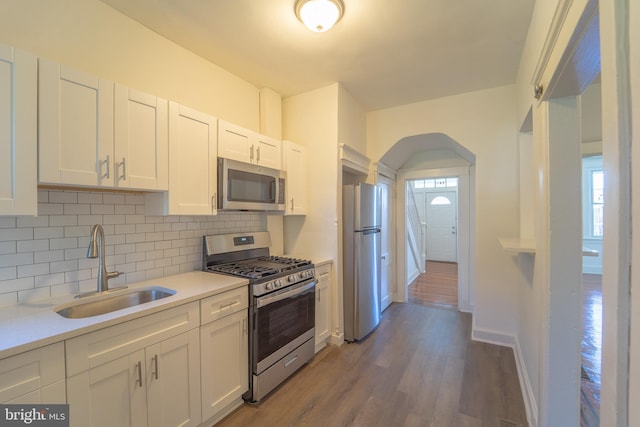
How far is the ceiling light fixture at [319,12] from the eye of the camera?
66.6 inches

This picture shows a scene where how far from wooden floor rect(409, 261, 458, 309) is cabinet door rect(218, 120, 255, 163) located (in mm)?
3407

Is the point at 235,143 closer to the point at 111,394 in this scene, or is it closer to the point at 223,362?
the point at 223,362

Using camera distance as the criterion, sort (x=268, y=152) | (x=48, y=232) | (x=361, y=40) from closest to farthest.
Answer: (x=48, y=232)
(x=361, y=40)
(x=268, y=152)

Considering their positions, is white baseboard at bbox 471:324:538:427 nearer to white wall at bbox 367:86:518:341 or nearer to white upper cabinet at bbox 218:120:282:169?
white wall at bbox 367:86:518:341

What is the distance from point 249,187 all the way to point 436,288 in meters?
4.11

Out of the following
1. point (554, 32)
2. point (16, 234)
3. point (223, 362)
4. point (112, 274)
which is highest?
point (554, 32)

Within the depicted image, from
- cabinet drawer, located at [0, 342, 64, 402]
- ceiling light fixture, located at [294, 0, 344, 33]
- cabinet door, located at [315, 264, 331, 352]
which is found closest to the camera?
cabinet drawer, located at [0, 342, 64, 402]

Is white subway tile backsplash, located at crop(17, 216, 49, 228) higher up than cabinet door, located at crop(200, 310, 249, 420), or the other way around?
white subway tile backsplash, located at crop(17, 216, 49, 228)

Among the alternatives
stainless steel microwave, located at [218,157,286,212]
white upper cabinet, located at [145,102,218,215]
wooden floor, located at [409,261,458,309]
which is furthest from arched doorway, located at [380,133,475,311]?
white upper cabinet, located at [145,102,218,215]

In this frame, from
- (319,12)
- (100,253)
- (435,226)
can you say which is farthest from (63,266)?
(435,226)

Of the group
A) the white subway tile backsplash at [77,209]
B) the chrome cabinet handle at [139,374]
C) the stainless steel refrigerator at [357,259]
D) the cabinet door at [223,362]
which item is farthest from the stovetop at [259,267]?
the white subway tile backsplash at [77,209]

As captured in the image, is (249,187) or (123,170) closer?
(123,170)

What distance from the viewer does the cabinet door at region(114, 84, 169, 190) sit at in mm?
1606

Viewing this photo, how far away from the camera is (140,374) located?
142 cm
